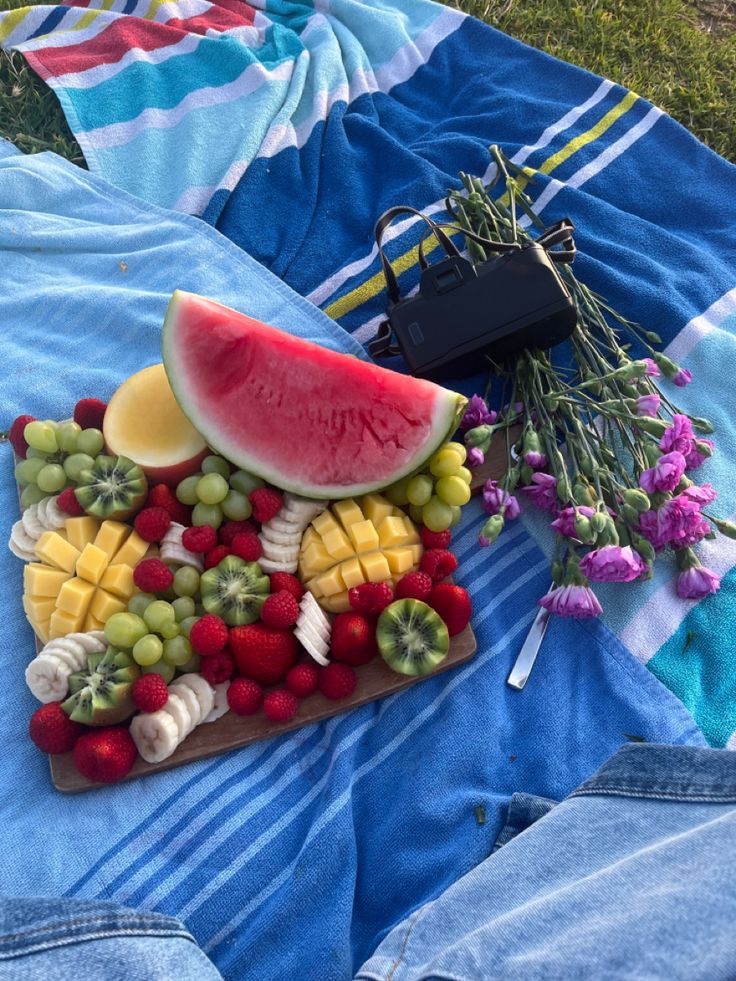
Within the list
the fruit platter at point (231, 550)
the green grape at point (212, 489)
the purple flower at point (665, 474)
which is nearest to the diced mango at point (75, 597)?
the fruit platter at point (231, 550)

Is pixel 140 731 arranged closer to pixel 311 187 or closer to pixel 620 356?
pixel 620 356

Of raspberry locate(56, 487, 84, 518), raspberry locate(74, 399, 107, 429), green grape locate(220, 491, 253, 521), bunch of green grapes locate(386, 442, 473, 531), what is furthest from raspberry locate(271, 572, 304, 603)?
raspberry locate(74, 399, 107, 429)

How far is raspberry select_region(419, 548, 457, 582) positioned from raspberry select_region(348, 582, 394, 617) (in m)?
0.10

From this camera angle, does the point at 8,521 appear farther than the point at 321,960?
Yes

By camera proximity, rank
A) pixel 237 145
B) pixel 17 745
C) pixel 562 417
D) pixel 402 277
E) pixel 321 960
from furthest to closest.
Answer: pixel 237 145 < pixel 402 277 < pixel 562 417 < pixel 17 745 < pixel 321 960

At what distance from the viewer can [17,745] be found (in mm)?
1173

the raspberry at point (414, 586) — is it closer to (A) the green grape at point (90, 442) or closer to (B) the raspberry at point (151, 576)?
(B) the raspberry at point (151, 576)

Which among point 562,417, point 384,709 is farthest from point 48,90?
point 384,709

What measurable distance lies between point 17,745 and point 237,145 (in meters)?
1.30

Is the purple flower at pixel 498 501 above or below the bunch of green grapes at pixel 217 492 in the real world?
above

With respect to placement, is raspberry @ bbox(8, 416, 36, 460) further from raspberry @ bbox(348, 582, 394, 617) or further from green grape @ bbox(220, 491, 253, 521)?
raspberry @ bbox(348, 582, 394, 617)

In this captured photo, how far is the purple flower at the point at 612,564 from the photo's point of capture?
1079 millimetres

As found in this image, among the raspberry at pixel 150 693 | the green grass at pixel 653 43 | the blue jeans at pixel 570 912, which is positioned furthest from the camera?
the green grass at pixel 653 43

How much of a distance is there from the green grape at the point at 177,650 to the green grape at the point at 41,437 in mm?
396
